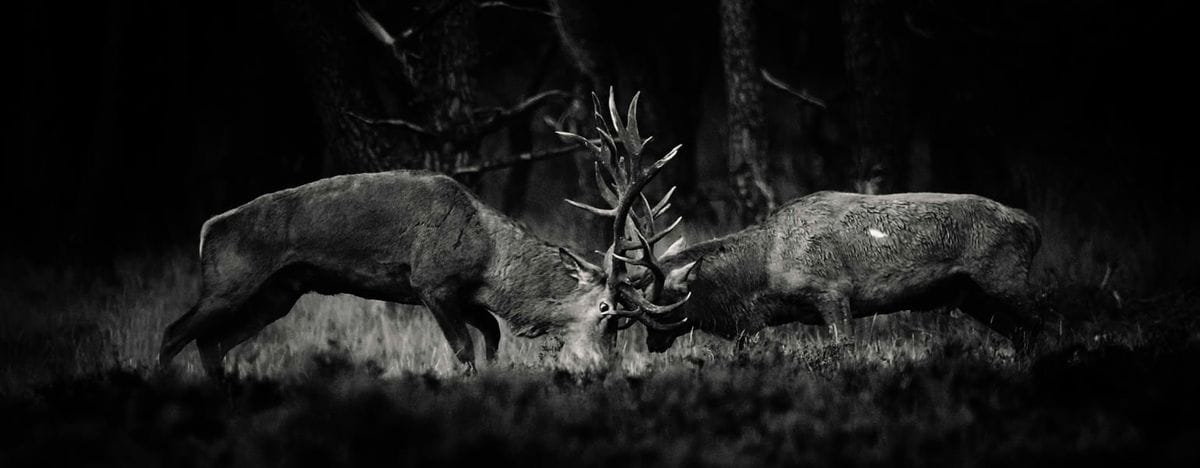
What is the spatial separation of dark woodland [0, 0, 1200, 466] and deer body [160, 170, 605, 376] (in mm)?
167

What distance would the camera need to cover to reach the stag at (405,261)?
25.4 feet

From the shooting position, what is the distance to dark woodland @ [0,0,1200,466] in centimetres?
418

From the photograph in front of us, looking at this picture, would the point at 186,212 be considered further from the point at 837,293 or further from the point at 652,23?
the point at 837,293

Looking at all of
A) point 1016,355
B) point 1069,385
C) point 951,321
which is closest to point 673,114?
point 951,321

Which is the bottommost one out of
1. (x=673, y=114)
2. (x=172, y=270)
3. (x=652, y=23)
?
(x=172, y=270)

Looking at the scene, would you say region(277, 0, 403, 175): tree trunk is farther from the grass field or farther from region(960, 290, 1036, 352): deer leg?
the grass field

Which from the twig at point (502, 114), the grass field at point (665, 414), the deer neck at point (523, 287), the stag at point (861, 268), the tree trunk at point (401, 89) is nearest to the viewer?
the grass field at point (665, 414)

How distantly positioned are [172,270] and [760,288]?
641 cm

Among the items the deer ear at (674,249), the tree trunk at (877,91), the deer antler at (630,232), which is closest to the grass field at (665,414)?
the deer antler at (630,232)

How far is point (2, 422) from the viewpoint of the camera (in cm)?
443

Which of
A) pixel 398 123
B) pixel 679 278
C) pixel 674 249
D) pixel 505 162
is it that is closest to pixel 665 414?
pixel 679 278

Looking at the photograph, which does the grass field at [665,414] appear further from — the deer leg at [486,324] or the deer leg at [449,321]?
the deer leg at [486,324]

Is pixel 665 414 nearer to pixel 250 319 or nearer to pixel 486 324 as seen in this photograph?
pixel 486 324

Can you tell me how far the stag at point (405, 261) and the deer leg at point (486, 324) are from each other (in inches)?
8.4
